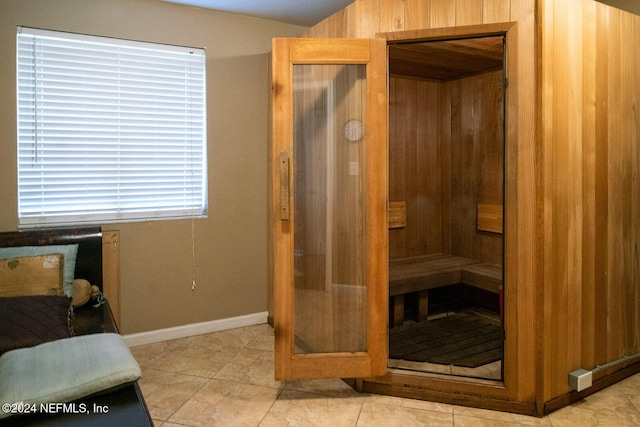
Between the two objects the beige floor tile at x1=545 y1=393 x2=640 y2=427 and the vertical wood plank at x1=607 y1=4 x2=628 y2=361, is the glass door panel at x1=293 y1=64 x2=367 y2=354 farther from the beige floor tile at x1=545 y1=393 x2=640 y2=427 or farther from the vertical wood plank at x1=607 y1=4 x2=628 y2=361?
the vertical wood plank at x1=607 y1=4 x2=628 y2=361

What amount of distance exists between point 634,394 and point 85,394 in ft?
8.95

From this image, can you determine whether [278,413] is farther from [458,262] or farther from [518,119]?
[458,262]

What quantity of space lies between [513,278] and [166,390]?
78.2 inches

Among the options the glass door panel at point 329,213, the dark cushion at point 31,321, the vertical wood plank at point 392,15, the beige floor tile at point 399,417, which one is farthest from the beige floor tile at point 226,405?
the vertical wood plank at point 392,15

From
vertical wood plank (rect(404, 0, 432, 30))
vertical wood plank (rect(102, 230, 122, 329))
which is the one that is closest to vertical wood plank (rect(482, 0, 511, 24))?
vertical wood plank (rect(404, 0, 432, 30))

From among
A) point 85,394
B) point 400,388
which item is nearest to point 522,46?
point 400,388

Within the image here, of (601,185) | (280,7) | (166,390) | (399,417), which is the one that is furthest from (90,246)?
(601,185)

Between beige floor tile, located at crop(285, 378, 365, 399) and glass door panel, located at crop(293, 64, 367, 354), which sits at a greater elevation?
glass door panel, located at crop(293, 64, 367, 354)

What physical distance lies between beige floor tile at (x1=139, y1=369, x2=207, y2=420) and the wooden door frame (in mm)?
1489

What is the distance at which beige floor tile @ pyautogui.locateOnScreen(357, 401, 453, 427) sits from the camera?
7.14ft

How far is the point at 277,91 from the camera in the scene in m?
2.31

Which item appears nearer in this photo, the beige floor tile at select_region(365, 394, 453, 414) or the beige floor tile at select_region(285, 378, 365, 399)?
the beige floor tile at select_region(365, 394, 453, 414)

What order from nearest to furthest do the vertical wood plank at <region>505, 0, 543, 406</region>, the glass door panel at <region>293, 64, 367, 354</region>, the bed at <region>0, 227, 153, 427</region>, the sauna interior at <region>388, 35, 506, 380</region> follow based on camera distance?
the bed at <region>0, 227, 153, 427</region> → the vertical wood plank at <region>505, 0, 543, 406</region> → the glass door panel at <region>293, 64, 367, 354</region> → the sauna interior at <region>388, 35, 506, 380</region>

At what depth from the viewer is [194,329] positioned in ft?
11.2
